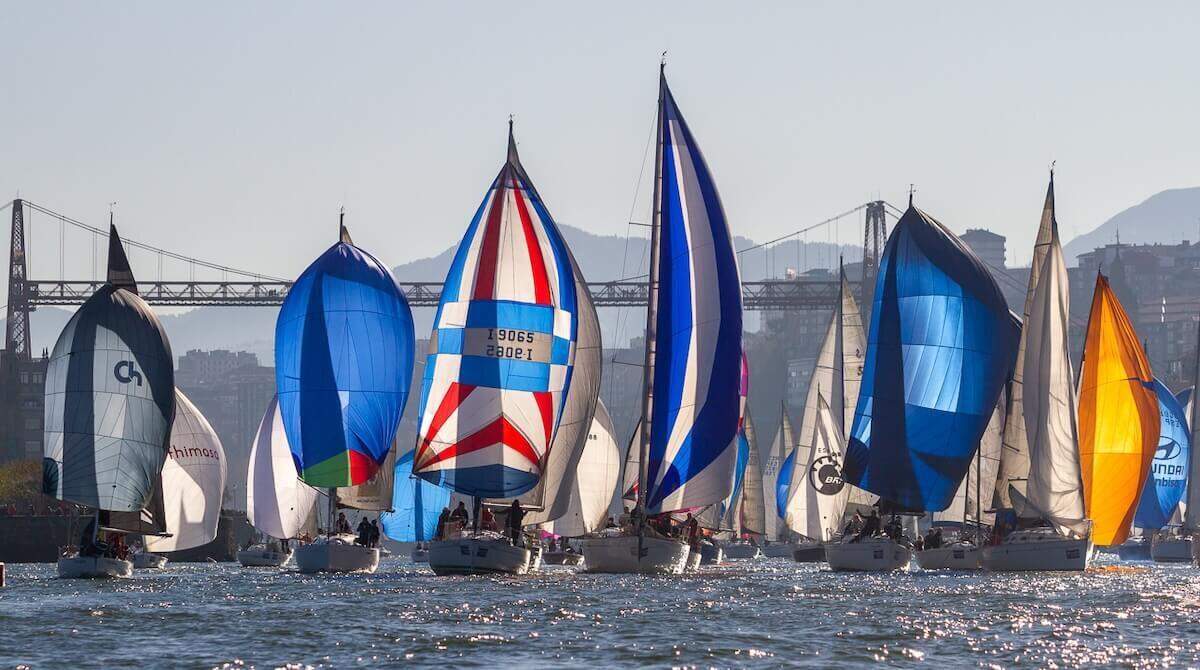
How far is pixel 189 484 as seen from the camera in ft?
165

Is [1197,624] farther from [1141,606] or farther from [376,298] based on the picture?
[376,298]

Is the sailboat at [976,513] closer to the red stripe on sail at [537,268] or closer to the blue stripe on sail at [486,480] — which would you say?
the blue stripe on sail at [486,480]

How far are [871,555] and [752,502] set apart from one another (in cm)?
2652

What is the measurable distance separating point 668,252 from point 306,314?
7.62 meters

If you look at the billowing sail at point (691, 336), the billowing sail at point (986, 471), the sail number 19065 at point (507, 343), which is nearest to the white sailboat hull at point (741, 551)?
the billowing sail at point (986, 471)

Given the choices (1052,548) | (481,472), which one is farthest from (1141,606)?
(481,472)

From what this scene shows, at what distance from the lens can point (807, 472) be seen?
56.4 meters

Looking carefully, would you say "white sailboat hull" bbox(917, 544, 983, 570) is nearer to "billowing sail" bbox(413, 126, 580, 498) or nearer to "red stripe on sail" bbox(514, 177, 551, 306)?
"billowing sail" bbox(413, 126, 580, 498)

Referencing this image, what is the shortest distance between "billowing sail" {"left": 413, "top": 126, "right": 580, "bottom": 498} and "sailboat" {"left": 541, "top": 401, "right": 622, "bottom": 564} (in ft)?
49.7

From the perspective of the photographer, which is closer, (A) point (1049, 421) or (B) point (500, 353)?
(B) point (500, 353)

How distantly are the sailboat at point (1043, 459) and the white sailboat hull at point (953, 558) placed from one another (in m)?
1.22

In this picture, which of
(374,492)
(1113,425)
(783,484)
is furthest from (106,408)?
(783,484)

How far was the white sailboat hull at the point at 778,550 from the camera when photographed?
71812 mm

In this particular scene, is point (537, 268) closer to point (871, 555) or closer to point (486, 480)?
point (486, 480)
